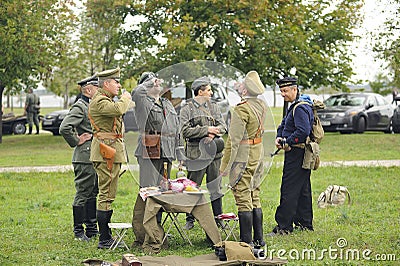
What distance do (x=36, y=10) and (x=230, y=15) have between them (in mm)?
6028

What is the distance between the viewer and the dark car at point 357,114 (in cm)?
2452

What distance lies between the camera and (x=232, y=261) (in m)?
6.87

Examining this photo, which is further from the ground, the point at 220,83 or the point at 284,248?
the point at 220,83

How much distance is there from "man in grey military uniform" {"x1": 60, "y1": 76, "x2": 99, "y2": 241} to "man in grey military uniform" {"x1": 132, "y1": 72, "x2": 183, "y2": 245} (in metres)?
0.75

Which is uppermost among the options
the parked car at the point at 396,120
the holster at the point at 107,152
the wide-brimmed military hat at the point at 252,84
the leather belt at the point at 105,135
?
the wide-brimmed military hat at the point at 252,84

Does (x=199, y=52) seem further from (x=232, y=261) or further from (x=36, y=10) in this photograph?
(x=232, y=261)

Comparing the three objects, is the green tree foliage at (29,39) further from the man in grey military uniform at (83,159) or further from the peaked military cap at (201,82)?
the peaked military cap at (201,82)

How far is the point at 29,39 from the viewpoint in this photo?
21297 mm

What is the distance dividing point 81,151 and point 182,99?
4.80ft

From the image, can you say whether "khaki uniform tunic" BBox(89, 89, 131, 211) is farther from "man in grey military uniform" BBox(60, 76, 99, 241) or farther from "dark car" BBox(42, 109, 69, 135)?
"dark car" BBox(42, 109, 69, 135)

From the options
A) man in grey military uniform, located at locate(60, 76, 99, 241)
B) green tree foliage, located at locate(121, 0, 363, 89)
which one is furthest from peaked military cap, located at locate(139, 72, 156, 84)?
green tree foliage, located at locate(121, 0, 363, 89)

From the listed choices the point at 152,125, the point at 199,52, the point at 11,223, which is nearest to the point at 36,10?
the point at 199,52

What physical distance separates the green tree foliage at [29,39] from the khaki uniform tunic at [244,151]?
1430 centimetres

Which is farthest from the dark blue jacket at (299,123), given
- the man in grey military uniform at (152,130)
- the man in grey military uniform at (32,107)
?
the man in grey military uniform at (32,107)
